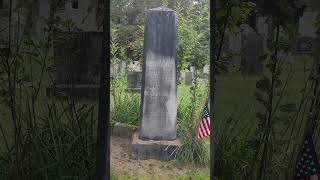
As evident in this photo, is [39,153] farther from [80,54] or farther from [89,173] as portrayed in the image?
[80,54]

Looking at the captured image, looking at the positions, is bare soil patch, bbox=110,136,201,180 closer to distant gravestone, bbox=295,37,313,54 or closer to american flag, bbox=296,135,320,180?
american flag, bbox=296,135,320,180

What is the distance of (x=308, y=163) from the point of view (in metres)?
1.87

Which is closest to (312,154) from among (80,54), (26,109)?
(80,54)

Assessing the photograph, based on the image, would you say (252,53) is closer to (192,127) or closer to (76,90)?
(192,127)

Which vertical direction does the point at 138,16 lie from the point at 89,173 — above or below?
above

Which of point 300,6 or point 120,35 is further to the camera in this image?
point 120,35

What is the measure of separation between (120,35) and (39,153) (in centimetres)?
64

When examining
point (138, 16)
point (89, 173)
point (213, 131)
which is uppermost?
point (138, 16)

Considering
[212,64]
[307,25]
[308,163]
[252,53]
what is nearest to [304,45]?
[307,25]

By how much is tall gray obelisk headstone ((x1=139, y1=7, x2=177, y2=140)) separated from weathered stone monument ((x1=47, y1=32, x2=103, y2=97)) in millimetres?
413

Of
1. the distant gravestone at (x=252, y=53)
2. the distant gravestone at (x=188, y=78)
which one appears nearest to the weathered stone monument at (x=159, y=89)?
the distant gravestone at (x=188, y=78)

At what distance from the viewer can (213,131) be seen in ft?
6.07

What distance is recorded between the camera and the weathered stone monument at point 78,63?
71.7 inches

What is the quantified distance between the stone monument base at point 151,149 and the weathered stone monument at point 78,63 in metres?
0.43
